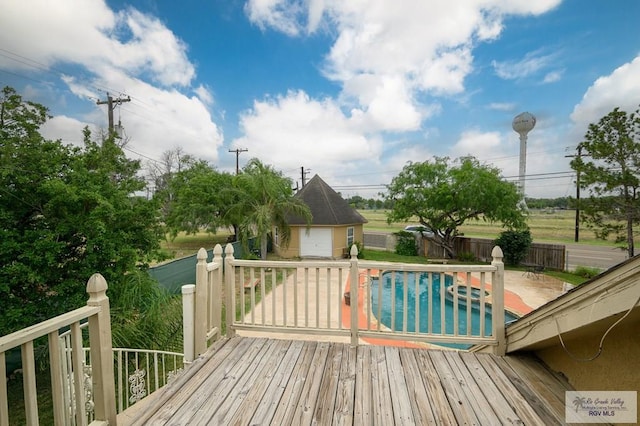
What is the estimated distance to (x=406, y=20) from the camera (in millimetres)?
6770

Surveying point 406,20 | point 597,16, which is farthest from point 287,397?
point 597,16

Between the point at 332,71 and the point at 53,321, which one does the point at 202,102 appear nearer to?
the point at 332,71

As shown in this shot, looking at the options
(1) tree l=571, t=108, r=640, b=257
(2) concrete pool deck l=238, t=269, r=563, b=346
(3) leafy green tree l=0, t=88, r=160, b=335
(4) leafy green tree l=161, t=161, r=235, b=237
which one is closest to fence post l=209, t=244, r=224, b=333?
(2) concrete pool deck l=238, t=269, r=563, b=346

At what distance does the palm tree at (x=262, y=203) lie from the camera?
1048 centimetres

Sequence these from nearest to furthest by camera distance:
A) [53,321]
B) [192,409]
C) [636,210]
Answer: [53,321] < [192,409] < [636,210]

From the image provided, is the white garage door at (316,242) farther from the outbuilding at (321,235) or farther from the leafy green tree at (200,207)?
the leafy green tree at (200,207)

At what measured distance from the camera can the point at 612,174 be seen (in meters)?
8.83

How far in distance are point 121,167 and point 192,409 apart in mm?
6001

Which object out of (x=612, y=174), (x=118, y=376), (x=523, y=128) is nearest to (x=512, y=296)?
(x=612, y=174)

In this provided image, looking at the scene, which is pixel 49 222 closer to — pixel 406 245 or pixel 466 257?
pixel 406 245

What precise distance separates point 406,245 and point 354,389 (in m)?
13.9

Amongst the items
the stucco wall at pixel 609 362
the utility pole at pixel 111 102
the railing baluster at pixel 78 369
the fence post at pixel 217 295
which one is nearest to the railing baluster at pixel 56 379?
the railing baluster at pixel 78 369

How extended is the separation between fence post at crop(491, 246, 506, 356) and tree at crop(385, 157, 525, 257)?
10599 mm

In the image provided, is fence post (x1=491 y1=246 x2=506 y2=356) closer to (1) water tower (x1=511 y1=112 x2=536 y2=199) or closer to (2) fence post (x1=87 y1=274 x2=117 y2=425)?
(2) fence post (x1=87 y1=274 x2=117 y2=425)
